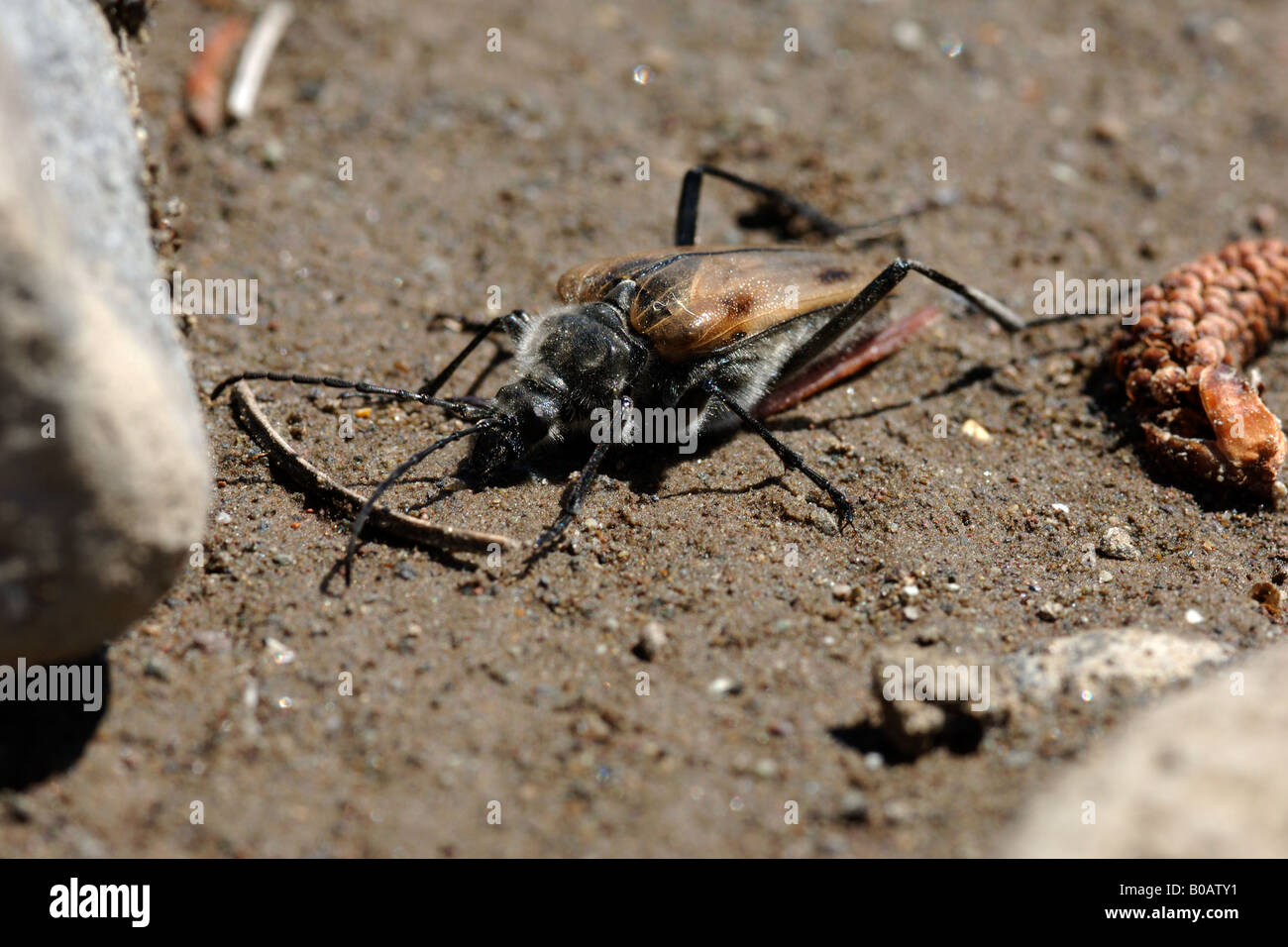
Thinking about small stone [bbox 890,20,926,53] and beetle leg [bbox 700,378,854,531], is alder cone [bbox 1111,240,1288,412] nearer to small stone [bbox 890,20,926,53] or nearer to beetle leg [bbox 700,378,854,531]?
beetle leg [bbox 700,378,854,531]

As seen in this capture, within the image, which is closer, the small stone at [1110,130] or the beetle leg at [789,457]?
the beetle leg at [789,457]

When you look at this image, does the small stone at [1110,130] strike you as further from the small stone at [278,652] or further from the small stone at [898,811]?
the small stone at [278,652]

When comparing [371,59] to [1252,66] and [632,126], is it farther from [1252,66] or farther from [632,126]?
[1252,66]

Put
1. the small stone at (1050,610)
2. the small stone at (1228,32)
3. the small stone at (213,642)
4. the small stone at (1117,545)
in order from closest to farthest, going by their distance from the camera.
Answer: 1. the small stone at (213,642)
2. the small stone at (1050,610)
3. the small stone at (1117,545)
4. the small stone at (1228,32)

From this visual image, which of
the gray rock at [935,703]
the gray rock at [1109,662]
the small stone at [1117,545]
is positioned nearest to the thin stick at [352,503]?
the gray rock at [935,703]

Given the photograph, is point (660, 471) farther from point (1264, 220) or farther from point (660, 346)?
point (1264, 220)

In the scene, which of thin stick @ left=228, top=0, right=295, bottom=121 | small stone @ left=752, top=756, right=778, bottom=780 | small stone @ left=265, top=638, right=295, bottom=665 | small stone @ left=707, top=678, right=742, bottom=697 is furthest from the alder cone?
thin stick @ left=228, top=0, right=295, bottom=121

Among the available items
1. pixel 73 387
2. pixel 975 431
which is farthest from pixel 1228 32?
pixel 73 387
